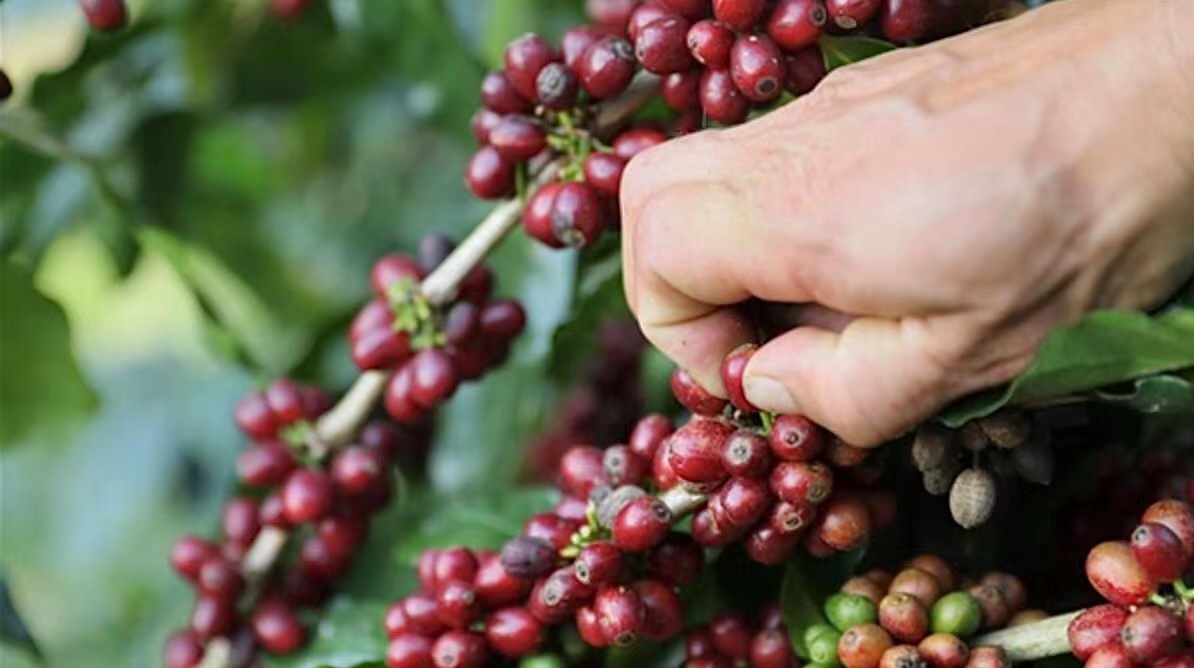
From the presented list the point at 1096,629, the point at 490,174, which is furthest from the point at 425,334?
the point at 1096,629

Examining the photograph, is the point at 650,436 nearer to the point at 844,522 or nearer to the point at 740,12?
the point at 844,522

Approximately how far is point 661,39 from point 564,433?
0.60 m

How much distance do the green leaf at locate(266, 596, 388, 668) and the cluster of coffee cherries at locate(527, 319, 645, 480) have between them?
0.30 metres

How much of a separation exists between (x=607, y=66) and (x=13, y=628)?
653 millimetres

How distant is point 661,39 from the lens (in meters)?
0.90

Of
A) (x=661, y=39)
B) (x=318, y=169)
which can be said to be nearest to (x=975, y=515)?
(x=661, y=39)

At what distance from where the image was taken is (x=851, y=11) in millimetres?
859

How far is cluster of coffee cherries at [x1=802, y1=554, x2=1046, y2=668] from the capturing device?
2.70 ft

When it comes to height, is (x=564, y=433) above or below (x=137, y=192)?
below

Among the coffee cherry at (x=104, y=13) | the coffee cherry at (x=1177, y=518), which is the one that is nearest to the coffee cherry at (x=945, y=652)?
the coffee cherry at (x=1177, y=518)

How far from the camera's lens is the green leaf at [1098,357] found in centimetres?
70

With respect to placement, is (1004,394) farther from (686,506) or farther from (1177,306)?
(686,506)

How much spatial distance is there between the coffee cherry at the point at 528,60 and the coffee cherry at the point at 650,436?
204mm

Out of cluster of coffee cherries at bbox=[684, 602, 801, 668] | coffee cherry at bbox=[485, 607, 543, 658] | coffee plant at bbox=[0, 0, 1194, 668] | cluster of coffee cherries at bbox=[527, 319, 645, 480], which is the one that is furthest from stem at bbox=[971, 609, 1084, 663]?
cluster of coffee cherries at bbox=[527, 319, 645, 480]
